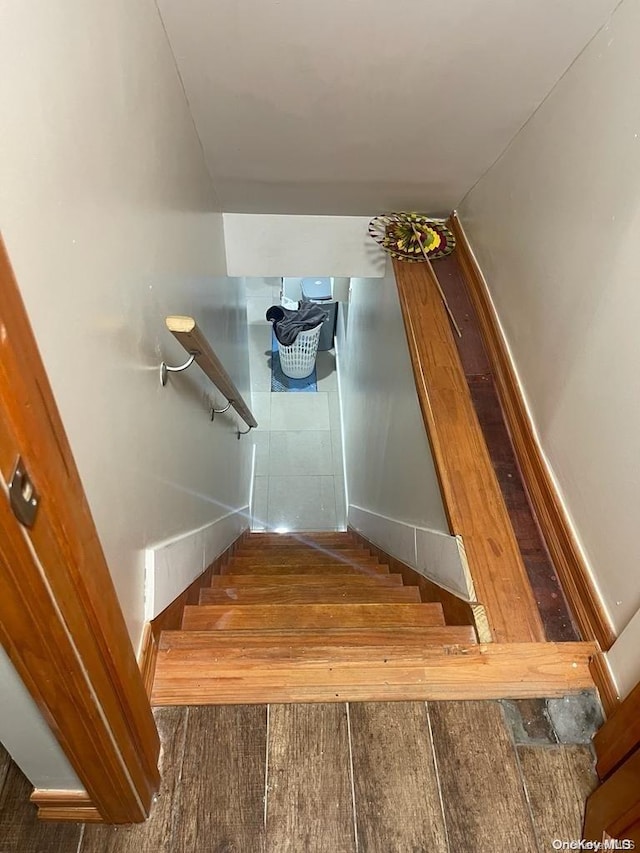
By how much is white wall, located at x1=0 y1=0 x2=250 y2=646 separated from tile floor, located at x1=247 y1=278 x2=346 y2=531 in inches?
79.5

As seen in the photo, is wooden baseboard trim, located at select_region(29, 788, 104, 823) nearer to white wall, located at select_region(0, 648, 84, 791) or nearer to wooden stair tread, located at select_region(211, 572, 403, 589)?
white wall, located at select_region(0, 648, 84, 791)

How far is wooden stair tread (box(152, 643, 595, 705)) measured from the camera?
1121mm

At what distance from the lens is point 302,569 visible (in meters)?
2.42

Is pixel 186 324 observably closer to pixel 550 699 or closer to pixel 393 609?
pixel 393 609

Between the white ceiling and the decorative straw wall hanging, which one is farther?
the decorative straw wall hanging

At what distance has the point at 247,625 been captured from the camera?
4.69 feet

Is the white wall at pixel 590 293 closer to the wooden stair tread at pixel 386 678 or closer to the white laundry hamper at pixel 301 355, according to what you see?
the wooden stair tread at pixel 386 678

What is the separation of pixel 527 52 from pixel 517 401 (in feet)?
3.31

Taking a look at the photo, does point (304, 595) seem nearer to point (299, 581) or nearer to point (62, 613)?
point (299, 581)

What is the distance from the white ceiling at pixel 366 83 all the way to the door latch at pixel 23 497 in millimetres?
1374

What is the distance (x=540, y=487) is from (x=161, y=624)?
108 cm

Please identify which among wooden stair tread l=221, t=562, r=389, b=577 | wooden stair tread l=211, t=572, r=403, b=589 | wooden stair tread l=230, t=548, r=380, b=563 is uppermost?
wooden stair tread l=211, t=572, r=403, b=589

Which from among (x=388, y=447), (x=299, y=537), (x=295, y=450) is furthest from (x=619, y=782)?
(x=295, y=450)

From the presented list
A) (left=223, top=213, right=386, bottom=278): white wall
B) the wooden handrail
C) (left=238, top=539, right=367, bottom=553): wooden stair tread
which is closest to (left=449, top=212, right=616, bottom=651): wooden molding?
(left=223, top=213, right=386, bottom=278): white wall
